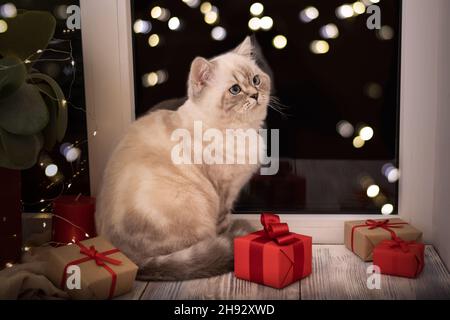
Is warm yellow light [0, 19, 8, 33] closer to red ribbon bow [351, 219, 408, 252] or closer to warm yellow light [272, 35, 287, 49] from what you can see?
warm yellow light [272, 35, 287, 49]

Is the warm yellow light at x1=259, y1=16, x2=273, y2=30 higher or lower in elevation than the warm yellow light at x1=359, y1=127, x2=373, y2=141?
higher

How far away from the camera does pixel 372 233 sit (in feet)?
4.74

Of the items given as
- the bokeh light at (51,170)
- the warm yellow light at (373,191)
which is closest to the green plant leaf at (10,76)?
the bokeh light at (51,170)

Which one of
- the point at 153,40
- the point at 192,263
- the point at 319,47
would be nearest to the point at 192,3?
the point at 153,40

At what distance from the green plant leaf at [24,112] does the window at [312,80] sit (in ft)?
1.24

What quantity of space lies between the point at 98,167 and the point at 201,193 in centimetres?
36

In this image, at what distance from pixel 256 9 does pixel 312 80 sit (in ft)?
0.82

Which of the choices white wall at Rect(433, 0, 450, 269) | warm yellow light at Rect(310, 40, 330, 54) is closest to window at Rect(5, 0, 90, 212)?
warm yellow light at Rect(310, 40, 330, 54)

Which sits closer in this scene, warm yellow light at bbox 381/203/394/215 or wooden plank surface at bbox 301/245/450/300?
wooden plank surface at bbox 301/245/450/300

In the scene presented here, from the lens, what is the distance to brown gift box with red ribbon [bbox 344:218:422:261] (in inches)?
56.5

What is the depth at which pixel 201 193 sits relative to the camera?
148cm

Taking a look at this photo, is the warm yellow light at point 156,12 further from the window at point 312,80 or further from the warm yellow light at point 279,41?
the warm yellow light at point 279,41

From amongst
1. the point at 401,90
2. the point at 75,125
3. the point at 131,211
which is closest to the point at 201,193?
the point at 131,211
